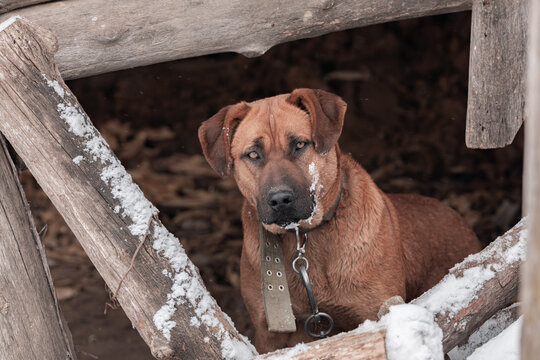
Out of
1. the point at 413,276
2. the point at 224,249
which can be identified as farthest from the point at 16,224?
the point at 224,249

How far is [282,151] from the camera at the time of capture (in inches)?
146

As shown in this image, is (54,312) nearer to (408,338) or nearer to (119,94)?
(408,338)

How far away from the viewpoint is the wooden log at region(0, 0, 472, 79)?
11.9 ft

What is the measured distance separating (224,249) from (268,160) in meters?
3.08

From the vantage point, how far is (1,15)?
369 cm

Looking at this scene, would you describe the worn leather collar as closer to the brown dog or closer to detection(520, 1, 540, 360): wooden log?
the brown dog

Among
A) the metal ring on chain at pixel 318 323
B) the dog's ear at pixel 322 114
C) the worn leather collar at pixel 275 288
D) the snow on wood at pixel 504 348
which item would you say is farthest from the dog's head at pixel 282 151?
the snow on wood at pixel 504 348

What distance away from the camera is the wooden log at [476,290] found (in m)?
2.97

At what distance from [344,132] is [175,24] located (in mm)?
3869

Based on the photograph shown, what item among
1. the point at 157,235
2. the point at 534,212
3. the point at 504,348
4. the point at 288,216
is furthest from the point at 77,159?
the point at 534,212

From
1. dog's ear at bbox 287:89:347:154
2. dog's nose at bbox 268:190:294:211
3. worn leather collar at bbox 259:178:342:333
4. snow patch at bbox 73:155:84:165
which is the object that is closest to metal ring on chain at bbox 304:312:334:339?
worn leather collar at bbox 259:178:342:333

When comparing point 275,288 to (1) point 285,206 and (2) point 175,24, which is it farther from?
(2) point 175,24

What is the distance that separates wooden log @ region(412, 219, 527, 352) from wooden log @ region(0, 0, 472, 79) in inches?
55.9

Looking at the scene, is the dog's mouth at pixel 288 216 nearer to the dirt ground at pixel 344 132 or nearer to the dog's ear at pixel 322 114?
the dog's ear at pixel 322 114
